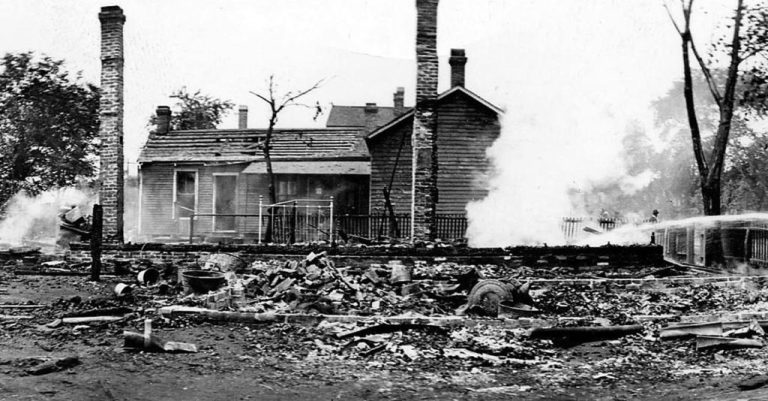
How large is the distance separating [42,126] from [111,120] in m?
22.0

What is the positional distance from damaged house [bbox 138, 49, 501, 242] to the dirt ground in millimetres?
14227

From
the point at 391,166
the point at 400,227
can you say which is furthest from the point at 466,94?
the point at 400,227

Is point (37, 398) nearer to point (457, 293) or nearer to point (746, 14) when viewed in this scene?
point (457, 293)

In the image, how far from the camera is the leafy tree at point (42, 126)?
→ 32.9 meters

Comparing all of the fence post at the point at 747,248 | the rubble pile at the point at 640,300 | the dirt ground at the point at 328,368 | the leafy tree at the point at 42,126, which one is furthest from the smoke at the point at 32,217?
the fence post at the point at 747,248

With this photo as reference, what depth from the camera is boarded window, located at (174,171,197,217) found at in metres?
29.0

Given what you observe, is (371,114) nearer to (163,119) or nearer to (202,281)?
(163,119)

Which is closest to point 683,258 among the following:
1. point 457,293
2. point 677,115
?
point 457,293

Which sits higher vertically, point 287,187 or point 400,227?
point 287,187

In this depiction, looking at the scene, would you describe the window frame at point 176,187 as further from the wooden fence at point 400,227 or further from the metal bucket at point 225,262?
the metal bucket at point 225,262

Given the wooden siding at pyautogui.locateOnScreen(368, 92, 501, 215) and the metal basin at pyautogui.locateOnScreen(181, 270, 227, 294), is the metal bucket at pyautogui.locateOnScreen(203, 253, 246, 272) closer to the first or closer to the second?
the metal basin at pyautogui.locateOnScreen(181, 270, 227, 294)

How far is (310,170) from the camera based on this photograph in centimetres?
2644

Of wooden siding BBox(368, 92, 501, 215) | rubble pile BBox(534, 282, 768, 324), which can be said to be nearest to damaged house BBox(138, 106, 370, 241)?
wooden siding BBox(368, 92, 501, 215)

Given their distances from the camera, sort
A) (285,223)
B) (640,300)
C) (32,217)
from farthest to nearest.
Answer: (32,217)
(285,223)
(640,300)
